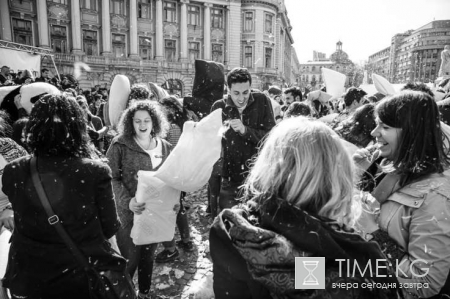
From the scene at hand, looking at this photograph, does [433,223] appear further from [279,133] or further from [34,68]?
[34,68]

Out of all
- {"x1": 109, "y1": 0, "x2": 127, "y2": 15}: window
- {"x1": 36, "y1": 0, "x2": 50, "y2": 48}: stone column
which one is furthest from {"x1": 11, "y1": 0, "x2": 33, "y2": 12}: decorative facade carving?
{"x1": 109, "y1": 0, "x2": 127, "y2": 15}: window

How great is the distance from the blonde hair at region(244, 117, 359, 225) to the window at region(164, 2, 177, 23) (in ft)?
126

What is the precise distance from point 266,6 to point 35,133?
42761 millimetres

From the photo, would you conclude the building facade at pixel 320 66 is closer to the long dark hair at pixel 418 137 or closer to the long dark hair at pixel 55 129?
the long dark hair at pixel 418 137

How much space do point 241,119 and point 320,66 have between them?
124m

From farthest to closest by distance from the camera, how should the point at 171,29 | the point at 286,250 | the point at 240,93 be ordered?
the point at 171,29, the point at 240,93, the point at 286,250

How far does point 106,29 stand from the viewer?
31859mm

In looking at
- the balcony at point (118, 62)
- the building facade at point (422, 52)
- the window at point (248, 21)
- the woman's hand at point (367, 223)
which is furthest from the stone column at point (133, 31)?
the building facade at point (422, 52)

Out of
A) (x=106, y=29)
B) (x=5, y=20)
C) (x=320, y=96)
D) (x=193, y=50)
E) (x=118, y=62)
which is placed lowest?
(x=320, y=96)

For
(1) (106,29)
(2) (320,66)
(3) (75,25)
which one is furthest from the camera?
(2) (320,66)

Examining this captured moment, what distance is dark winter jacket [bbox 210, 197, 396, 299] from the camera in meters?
1.03

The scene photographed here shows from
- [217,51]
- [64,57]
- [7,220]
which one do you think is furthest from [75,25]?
[7,220]

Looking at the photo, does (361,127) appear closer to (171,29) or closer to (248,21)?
(171,29)

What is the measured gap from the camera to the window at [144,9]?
34.3m
